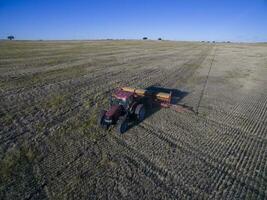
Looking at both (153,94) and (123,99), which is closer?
(123,99)

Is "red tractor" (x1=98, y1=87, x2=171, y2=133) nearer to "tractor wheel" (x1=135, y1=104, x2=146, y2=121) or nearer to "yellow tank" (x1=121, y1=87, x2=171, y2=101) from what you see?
"tractor wheel" (x1=135, y1=104, x2=146, y2=121)

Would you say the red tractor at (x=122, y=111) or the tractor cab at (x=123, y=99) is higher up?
the tractor cab at (x=123, y=99)

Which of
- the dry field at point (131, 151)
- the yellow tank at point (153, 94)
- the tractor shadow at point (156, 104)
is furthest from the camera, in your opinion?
the yellow tank at point (153, 94)

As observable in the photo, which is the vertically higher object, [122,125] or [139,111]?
[139,111]

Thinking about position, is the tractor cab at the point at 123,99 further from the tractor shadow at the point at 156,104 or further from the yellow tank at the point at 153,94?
the yellow tank at the point at 153,94

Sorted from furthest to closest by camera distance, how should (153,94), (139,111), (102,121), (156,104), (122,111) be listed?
(156,104)
(153,94)
(139,111)
(122,111)
(102,121)

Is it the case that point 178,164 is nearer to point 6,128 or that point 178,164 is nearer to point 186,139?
point 186,139

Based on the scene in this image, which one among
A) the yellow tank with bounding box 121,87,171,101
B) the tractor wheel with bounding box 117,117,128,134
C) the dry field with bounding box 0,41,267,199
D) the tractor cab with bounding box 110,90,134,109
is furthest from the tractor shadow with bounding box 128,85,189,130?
the tractor cab with bounding box 110,90,134,109

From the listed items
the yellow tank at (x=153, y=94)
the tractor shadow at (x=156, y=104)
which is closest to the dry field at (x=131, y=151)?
the tractor shadow at (x=156, y=104)

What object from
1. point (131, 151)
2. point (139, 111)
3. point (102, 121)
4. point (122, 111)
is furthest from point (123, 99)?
point (131, 151)

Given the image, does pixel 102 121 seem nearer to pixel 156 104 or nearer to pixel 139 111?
pixel 139 111

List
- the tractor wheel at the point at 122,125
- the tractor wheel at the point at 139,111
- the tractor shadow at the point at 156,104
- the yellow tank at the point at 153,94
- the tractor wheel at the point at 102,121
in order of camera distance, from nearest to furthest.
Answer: the tractor wheel at the point at 122,125, the tractor wheel at the point at 102,121, the tractor wheel at the point at 139,111, the tractor shadow at the point at 156,104, the yellow tank at the point at 153,94
